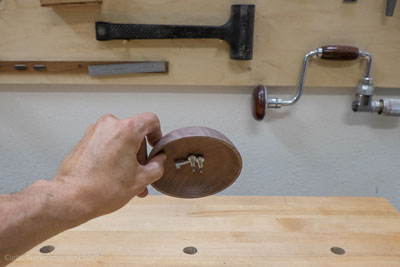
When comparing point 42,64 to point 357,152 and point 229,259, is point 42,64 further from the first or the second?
point 357,152

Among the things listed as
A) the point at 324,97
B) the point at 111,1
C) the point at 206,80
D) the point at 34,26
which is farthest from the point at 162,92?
the point at 324,97

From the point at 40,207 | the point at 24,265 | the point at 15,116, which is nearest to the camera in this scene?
the point at 40,207

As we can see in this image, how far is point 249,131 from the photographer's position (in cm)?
115

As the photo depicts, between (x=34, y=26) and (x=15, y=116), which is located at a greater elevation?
(x=34, y=26)

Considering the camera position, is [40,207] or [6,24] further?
[6,24]

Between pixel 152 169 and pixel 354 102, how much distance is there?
2.46ft

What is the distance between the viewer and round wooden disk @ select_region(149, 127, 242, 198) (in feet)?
2.02

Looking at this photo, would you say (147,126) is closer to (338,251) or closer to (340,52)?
(338,251)

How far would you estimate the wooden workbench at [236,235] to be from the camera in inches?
28.3

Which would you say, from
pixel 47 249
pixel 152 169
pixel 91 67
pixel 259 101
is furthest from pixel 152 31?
pixel 47 249

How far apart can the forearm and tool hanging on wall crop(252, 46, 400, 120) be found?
670mm

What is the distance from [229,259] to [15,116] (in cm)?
89

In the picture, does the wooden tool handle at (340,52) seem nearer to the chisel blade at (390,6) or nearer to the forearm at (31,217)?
the chisel blade at (390,6)

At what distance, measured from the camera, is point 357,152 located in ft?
3.85
